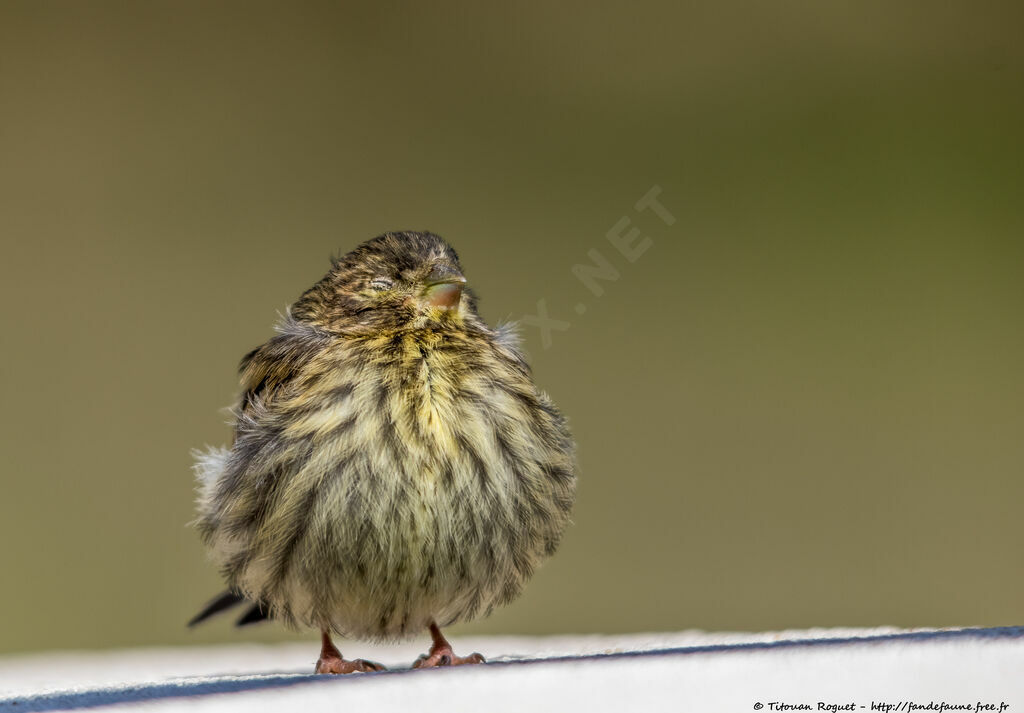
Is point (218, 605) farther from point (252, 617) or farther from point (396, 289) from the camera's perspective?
point (396, 289)

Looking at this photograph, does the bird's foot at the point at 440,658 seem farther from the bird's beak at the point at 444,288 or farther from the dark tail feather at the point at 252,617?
the bird's beak at the point at 444,288

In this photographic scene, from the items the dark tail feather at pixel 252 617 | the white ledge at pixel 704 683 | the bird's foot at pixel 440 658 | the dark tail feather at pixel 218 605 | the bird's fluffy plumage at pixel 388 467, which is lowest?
the white ledge at pixel 704 683

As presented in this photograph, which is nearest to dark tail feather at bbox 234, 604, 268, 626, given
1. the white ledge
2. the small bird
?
the small bird

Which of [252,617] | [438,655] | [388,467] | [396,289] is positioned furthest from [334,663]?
[396,289]

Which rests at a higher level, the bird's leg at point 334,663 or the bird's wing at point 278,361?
the bird's wing at point 278,361

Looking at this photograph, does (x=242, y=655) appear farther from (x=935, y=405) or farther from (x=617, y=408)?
(x=935, y=405)

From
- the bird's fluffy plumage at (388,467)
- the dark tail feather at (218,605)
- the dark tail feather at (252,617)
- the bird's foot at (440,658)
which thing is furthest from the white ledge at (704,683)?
the dark tail feather at (218,605)

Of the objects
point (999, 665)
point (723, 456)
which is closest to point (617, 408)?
point (723, 456)
